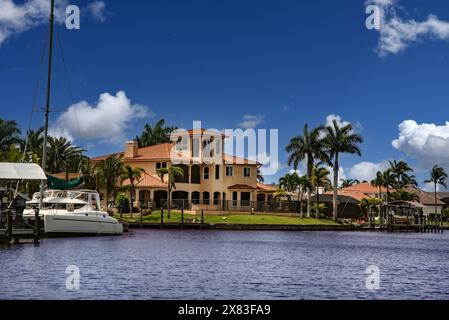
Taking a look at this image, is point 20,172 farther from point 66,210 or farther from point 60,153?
point 60,153

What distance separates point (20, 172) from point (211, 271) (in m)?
24.7

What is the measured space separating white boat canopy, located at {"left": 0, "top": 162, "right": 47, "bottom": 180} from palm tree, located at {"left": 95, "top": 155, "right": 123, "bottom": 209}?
34239 mm

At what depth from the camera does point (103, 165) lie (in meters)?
92.5

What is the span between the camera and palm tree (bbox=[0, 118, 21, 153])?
328 feet

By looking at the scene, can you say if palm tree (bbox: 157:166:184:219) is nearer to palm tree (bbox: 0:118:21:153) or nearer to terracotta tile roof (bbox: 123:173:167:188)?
terracotta tile roof (bbox: 123:173:167:188)

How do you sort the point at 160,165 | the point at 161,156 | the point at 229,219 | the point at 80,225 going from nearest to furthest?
the point at 80,225
the point at 229,219
the point at 160,165
the point at 161,156

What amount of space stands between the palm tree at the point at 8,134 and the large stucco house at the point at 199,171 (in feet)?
59.6

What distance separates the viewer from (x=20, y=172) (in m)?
56.2

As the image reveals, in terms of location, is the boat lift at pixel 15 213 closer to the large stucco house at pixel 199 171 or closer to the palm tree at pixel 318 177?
the large stucco house at pixel 199 171

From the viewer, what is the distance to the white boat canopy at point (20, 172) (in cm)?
5509

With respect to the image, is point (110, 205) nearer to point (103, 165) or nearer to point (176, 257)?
point (103, 165)

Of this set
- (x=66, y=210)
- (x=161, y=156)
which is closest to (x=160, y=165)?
(x=161, y=156)


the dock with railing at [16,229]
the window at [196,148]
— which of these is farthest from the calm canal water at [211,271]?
the window at [196,148]
